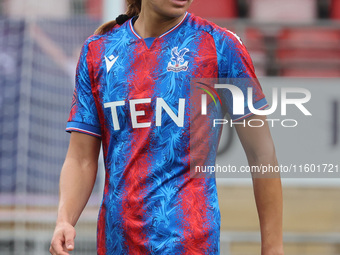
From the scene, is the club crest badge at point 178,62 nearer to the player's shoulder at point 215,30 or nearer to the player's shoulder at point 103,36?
the player's shoulder at point 215,30

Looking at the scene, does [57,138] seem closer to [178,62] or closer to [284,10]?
[284,10]

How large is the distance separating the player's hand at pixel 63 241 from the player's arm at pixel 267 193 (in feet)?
1.83

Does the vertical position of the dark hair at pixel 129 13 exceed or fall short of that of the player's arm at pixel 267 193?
it exceeds it

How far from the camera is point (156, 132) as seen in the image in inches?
82.4

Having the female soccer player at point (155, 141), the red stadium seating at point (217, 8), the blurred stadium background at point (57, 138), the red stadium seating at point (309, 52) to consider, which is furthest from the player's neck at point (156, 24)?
the red stadium seating at point (217, 8)

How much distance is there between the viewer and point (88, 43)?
90.7 inches

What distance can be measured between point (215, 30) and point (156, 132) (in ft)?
1.20

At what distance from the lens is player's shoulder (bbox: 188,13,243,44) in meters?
2.14

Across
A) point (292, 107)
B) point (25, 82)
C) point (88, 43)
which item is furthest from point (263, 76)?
point (88, 43)

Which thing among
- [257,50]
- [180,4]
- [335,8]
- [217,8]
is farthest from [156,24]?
[335,8]

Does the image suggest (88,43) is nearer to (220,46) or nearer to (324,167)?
(220,46)

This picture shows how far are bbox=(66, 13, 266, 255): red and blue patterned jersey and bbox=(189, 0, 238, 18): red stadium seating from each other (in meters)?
5.68

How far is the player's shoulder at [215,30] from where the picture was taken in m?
2.14

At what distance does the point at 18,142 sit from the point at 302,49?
2867mm
